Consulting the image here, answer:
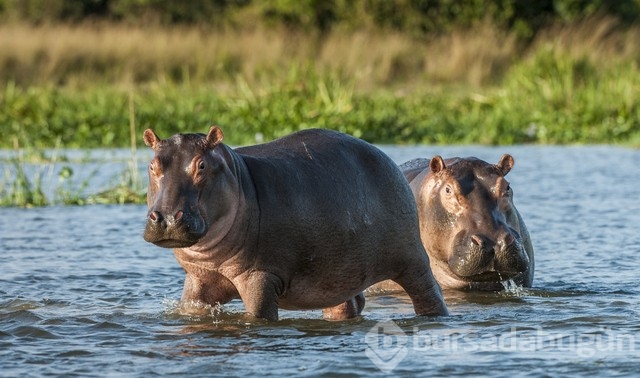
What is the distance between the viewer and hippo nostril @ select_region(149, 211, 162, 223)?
421cm

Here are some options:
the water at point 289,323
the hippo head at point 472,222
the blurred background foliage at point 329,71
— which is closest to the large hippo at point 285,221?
the water at point 289,323

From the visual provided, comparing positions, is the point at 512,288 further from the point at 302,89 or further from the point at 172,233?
the point at 302,89

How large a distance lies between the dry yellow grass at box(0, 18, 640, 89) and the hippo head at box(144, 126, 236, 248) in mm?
14547

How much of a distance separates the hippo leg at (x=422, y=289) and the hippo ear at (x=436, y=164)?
893mm

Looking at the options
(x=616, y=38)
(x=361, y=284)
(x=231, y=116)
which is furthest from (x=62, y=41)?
(x=361, y=284)

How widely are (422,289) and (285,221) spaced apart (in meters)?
0.75

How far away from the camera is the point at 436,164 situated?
6.04 m

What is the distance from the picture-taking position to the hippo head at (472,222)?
18.4ft

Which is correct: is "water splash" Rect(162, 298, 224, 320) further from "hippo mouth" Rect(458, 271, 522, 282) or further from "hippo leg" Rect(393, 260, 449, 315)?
"hippo mouth" Rect(458, 271, 522, 282)

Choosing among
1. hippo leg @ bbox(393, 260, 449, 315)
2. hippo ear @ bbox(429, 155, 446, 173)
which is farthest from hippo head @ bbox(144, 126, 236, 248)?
hippo ear @ bbox(429, 155, 446, 173)

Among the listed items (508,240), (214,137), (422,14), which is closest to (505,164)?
(508,240)

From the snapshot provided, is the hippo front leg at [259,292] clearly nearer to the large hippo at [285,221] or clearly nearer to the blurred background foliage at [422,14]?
the large hippo at [285,221]

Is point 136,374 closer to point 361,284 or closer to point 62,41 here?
point 361,284

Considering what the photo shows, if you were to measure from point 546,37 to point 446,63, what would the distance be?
3042 millimetres
